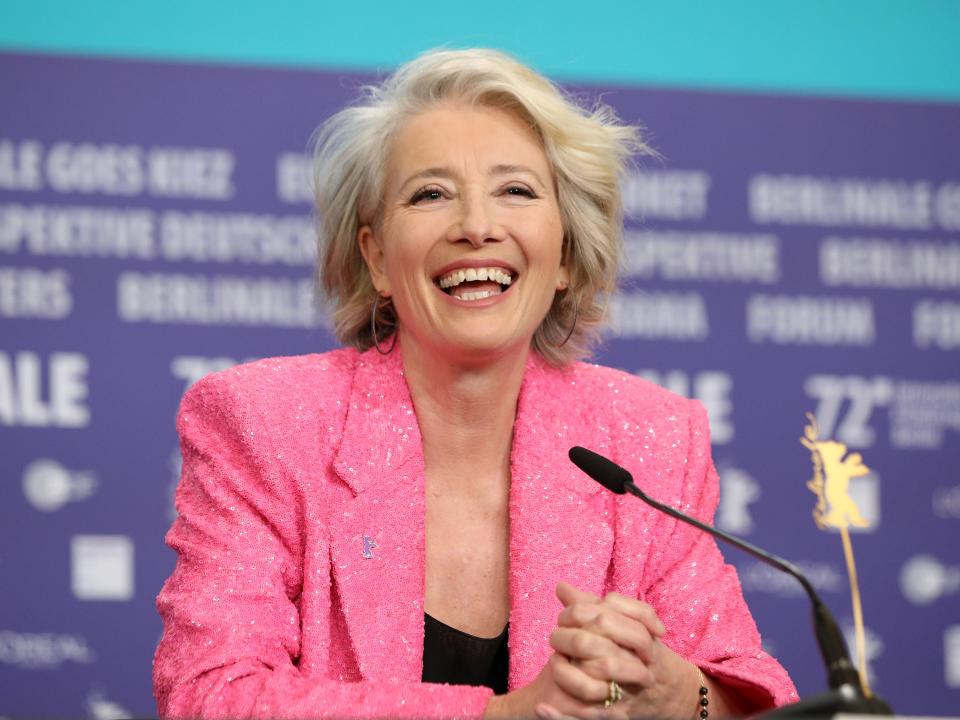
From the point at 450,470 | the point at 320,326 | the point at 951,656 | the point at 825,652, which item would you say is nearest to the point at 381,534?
the point at 450,470

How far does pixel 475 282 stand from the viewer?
1.87 metres

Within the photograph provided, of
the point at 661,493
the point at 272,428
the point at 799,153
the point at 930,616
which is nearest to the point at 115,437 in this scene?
the point at 272,428

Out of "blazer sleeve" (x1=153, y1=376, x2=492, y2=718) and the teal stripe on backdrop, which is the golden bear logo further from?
the teal stripe on backdrop

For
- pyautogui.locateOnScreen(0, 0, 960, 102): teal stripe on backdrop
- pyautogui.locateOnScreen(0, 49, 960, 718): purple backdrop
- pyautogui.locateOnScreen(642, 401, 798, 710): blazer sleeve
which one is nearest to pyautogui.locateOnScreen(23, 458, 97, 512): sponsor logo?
pyautogui.locateOnScreen(0, 49, 960, 718): purple backdrop

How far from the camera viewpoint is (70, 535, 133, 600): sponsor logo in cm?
296

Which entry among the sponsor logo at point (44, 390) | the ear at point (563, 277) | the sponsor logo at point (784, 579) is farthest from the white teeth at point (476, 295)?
the sponsor logo at point (784, 579)

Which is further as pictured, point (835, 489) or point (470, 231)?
point (470, 231)

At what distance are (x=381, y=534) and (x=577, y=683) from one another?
1.39 ft

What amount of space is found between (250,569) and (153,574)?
1432mm

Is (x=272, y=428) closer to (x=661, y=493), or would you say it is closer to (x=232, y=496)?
(x=232, y=496)

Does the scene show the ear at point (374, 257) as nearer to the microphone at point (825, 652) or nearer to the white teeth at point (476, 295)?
the white teeth at point (476, 295)

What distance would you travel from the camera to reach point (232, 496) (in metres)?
1.71

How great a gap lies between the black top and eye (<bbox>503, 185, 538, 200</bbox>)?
614 millimetres

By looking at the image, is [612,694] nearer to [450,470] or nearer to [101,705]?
[450,470]
